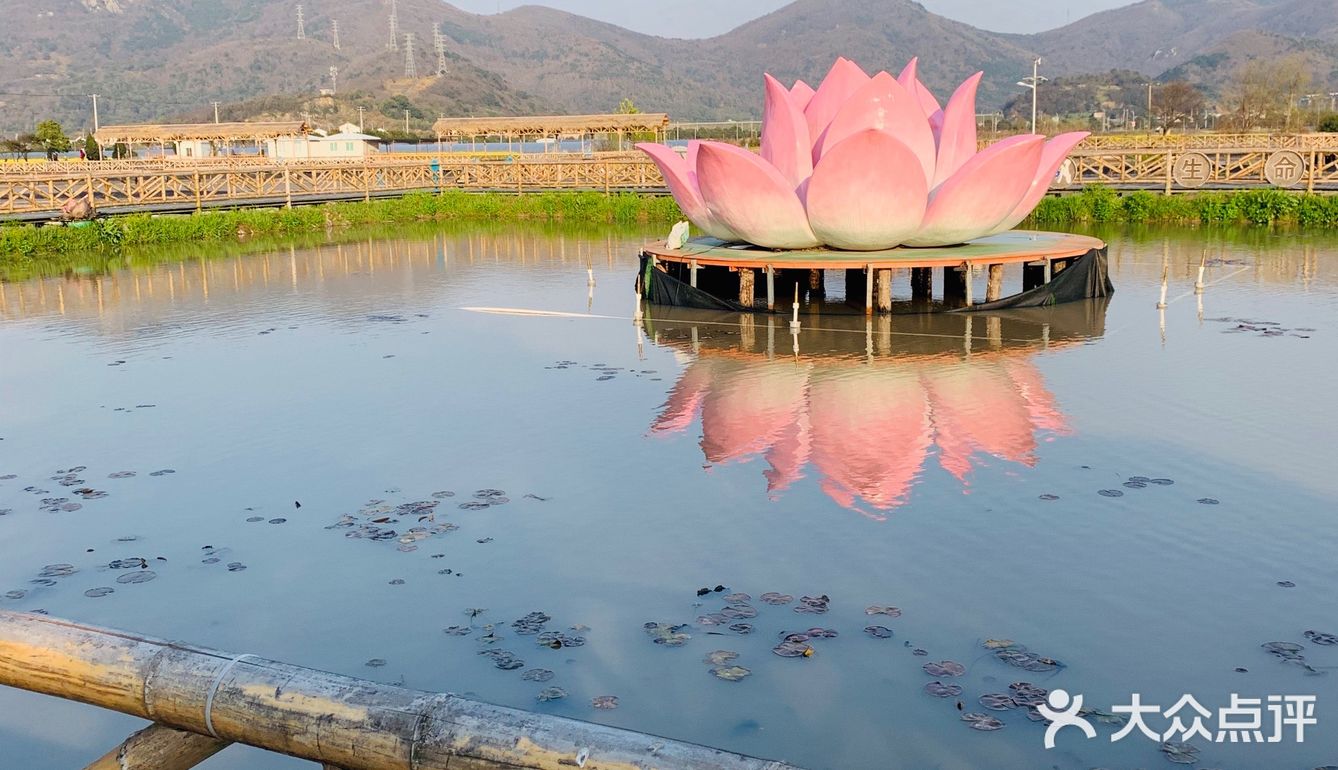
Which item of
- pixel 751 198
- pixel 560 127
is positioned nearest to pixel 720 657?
pixel 751 198

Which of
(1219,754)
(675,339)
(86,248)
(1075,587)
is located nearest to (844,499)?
(1075,587)

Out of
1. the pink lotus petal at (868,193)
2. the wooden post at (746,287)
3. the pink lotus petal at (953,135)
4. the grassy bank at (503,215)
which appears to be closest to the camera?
the pink lotus petal at (868,193)

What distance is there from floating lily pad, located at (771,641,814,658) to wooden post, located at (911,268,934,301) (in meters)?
11.6

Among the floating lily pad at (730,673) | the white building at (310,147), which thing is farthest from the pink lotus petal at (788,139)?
the white building at (310,147)

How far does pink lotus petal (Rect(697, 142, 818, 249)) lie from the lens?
15.0 m

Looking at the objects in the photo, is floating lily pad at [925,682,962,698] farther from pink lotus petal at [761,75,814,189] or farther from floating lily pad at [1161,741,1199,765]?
pink lotus petal at [761,75,814,189]

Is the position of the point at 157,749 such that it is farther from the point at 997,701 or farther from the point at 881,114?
the point at 881,114

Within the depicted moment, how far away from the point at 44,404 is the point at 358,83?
177 metres

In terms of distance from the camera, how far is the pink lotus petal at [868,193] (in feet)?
46.8

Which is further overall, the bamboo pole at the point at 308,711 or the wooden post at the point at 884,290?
the wooden post at the point at 884,290

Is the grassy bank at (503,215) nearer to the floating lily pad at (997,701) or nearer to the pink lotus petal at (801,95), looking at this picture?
the pink lotus petal at (801,95)

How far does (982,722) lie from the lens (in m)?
5.57

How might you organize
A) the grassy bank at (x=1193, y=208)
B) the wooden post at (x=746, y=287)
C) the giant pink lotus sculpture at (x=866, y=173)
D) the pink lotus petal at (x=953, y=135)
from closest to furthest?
the giant pink lotus sculpture at (x=866, y=173), the pink lotus petal at (x=953, y=135), the wooden post at (x=746, y=287), the grassy bank at (x=1193, y=208)

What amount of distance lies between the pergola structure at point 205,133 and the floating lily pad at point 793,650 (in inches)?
2160
